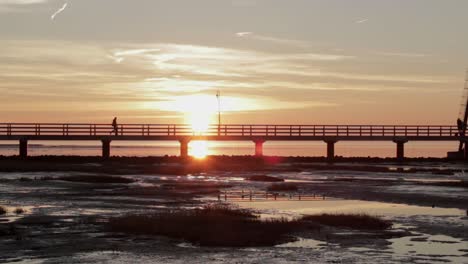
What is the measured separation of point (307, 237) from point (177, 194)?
51.1 ft

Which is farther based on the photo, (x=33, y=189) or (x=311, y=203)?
(x=33, y=189)

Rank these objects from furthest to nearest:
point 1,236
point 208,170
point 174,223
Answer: point 208,170, point 174,223, point 1,236

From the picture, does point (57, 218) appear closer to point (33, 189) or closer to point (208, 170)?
point (33, 189)

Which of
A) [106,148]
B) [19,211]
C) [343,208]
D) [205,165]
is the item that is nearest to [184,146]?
[106,148]

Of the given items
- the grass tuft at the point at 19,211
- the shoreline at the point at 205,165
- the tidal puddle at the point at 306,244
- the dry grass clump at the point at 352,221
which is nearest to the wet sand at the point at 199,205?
the tidal puddle at the point at 306,244

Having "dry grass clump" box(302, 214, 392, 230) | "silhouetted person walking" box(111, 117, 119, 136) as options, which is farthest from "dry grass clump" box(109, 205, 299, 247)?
"silhouetted person walking" box(111, 117, 119, 136)

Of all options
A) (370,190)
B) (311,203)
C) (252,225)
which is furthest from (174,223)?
(370,190)

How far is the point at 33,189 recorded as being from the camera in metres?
38.3

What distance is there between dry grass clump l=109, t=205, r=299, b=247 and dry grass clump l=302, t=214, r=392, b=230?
53.5 inches

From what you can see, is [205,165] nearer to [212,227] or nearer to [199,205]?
[199,205]

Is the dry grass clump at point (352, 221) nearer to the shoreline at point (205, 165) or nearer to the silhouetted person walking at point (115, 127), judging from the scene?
the shoreline at point (205, 165)

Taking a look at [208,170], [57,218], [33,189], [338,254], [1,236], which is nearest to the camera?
[338,254]

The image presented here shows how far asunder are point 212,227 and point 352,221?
4.46 m

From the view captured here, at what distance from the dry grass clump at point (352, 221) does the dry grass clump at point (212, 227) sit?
136cm
